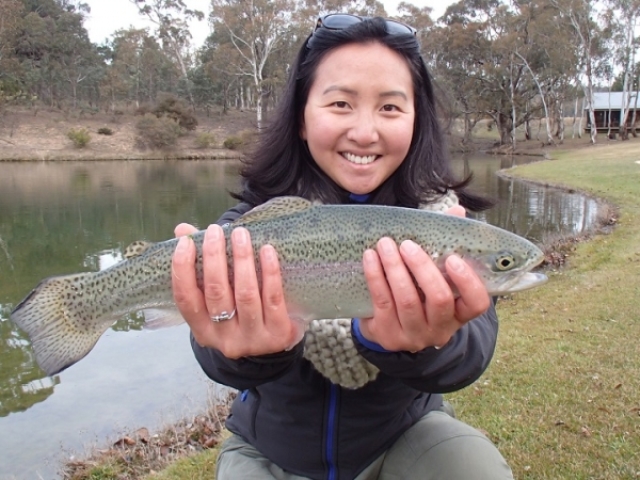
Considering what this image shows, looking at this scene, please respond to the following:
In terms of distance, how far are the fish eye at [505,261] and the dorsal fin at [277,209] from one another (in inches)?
36.8

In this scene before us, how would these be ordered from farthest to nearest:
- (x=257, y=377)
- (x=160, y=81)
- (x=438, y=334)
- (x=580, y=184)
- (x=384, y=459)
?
1. (x=160, y=81)
2. (x=580, y=184)
3. (x=384, y=459)
4. (x=257, y=377)
5. (x=438, y=334)

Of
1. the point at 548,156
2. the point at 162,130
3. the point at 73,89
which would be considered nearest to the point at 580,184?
the point at 548,156

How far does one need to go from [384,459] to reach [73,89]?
68390mm

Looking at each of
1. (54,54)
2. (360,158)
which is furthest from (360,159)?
(54,54)

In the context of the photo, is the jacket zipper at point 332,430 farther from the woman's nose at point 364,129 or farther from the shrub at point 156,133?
the shrub at point 156,133

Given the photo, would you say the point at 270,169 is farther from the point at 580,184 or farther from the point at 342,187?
the point at 580,184

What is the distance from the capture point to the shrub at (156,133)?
51906 millimetres

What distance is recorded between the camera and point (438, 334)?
99.7 inches

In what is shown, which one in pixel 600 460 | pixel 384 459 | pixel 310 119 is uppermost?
pixel 310 119

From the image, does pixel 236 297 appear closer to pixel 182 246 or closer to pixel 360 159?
pixel 182 246

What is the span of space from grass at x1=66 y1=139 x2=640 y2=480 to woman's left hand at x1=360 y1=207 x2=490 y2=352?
245 cm

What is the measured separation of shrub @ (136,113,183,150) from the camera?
51.9m

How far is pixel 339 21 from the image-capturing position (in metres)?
3.29

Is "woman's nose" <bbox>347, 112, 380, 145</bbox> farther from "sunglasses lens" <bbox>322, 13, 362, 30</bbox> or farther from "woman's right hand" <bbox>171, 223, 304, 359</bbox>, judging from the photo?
"woman's right hand" <bbox>171, 223, 304, 359</bbox>
